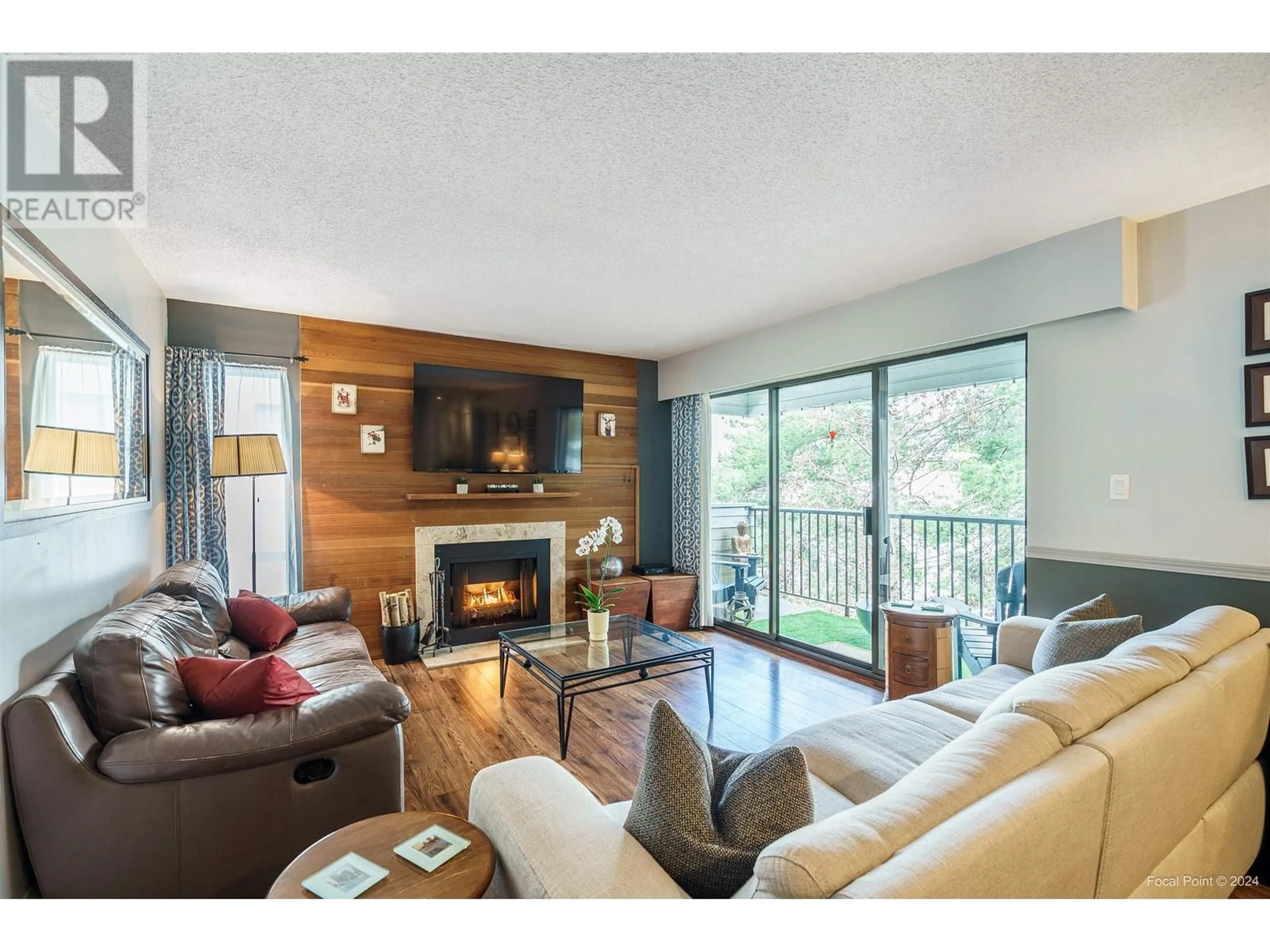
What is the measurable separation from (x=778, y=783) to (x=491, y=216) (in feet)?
8.07

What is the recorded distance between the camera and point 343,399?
439cm

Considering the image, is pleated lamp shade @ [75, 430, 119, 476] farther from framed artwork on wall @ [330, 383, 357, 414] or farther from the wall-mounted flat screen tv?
the wall-mounted flat screen tv

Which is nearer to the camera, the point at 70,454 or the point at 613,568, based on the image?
the point at 70,454

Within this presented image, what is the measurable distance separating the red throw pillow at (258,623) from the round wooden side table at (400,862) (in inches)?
82.6

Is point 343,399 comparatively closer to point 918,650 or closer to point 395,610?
point 395,610

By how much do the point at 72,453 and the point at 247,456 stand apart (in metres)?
1.58

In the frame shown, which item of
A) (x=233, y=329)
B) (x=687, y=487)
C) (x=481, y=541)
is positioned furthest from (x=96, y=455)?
(x=687, y=487)

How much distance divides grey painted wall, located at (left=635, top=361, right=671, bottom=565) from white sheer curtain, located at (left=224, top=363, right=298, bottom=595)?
2951 mm

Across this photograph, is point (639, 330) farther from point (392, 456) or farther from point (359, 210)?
point (359, 210)

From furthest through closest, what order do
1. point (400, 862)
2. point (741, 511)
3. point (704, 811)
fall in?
point (741, 511), point (400, 862), point (704, 811)

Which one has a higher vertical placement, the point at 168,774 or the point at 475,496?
the point at 475,496

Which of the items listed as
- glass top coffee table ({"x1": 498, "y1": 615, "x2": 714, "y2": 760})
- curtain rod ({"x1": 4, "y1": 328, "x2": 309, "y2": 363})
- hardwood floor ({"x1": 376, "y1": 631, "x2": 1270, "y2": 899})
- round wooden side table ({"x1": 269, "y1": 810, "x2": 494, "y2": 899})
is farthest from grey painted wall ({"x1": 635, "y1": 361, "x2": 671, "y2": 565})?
round wooden side table ({"x1": 269, "y1": 810, "x2": 494, "y2": 899})

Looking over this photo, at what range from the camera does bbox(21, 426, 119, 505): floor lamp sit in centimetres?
174

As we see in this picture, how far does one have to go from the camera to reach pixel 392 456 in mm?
4613
